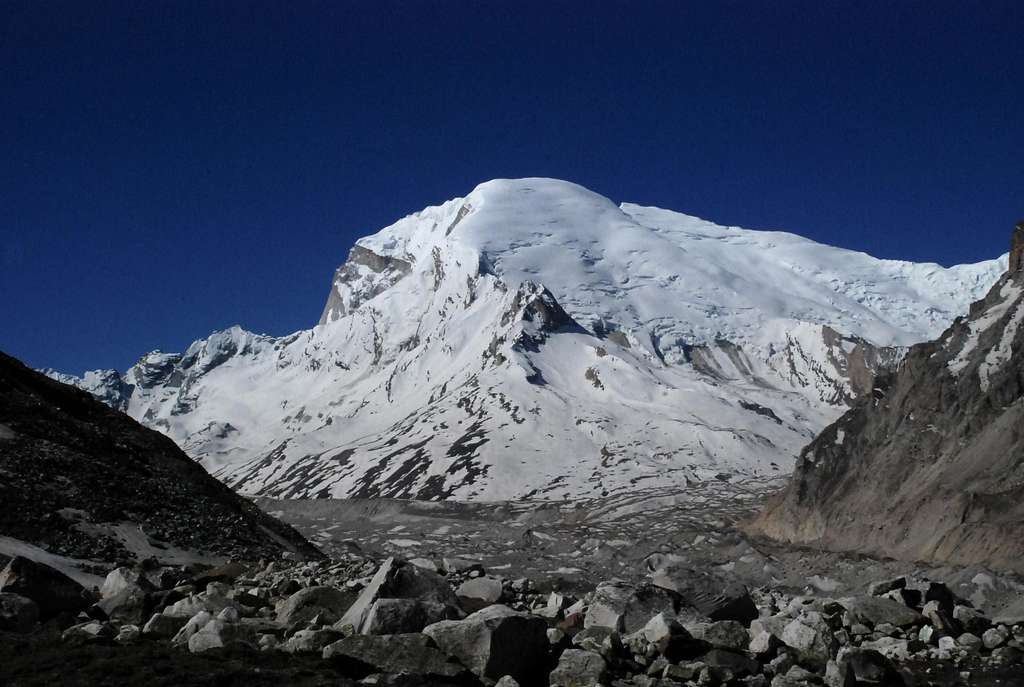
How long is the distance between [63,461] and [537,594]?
31.2 m

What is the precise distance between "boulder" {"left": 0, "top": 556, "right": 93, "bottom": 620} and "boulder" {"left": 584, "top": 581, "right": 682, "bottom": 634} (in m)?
14.5

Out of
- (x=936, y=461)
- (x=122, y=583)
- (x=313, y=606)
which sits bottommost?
(x=313, y=606)

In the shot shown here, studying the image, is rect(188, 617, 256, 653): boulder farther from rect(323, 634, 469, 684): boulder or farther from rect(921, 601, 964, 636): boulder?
rect(921, 601, 964, 636): boulder

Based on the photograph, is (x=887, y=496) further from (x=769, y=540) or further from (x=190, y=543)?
(x=190, y=543)

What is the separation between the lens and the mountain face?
89.7 meters

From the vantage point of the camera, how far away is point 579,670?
2092 centimetres

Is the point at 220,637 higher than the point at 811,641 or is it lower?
higher

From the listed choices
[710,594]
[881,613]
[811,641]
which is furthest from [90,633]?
[881,613]

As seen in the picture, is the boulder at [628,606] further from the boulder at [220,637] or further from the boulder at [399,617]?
the boulder at [220,637]

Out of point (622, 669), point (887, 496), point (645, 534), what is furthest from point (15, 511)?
point (645, 534)

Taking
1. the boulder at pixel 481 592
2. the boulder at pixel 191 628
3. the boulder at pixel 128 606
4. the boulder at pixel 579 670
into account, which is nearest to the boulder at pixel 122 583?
the boulder at pixel 128 606

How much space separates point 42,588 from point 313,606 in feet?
26.3

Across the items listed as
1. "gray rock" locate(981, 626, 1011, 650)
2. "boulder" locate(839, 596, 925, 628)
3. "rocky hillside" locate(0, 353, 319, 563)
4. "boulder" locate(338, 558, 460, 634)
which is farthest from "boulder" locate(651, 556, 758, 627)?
"rocky hillside" locate(0, 353, 319, 563)

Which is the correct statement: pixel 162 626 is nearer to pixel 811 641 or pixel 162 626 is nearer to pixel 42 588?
pixel 42 588
